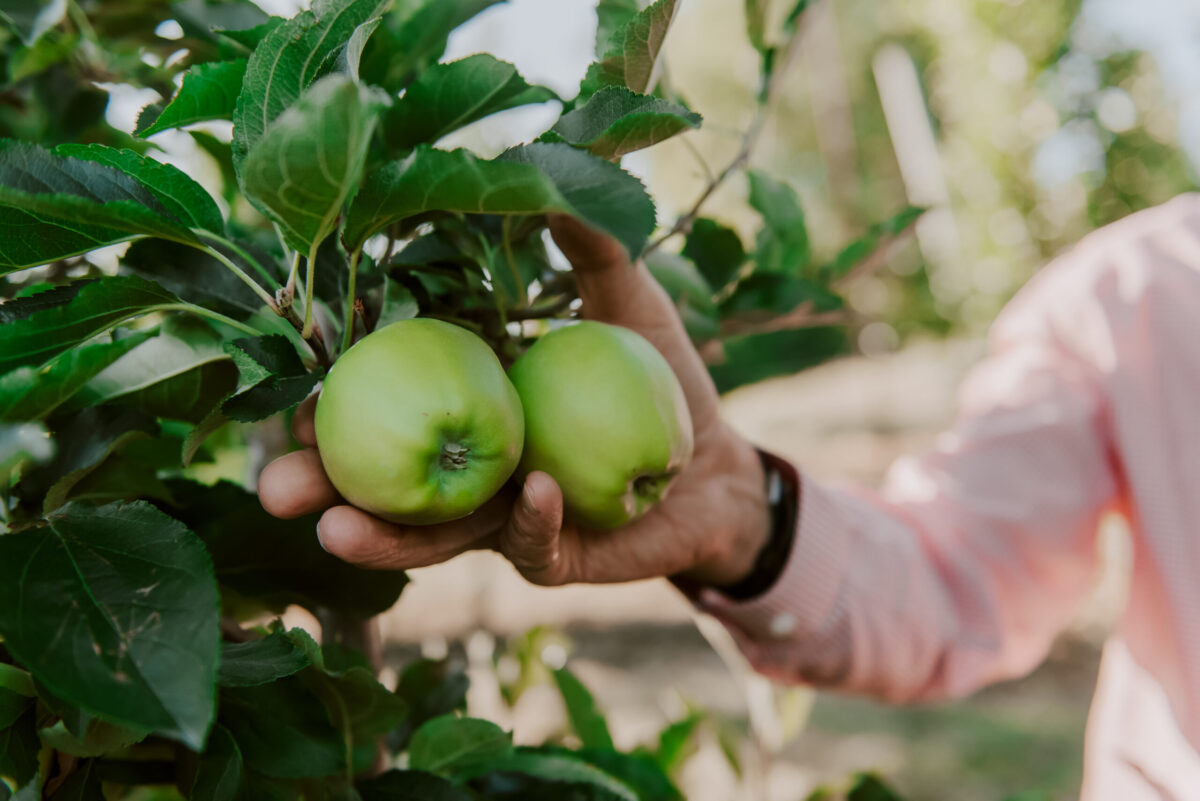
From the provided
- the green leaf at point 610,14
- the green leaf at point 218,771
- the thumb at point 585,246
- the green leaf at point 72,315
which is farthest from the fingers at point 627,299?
the green leaf at point 218,771

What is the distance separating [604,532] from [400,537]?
185mm

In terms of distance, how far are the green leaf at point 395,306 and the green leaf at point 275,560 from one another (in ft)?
0.45

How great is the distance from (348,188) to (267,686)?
0.26 m

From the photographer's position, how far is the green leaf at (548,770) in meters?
0.55

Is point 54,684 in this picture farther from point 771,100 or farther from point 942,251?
point 942,251

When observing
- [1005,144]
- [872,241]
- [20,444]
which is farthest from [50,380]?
[1005,144]

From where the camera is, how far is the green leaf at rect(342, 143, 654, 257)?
33cm

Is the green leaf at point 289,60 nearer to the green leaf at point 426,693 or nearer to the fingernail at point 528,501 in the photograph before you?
the fingernail at point 528,501

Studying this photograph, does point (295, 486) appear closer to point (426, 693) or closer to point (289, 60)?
point (289, 60)

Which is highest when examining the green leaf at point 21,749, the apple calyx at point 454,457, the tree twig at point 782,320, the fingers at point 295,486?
the apple calyx at point 454,457

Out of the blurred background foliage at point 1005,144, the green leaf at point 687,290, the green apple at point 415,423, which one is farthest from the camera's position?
the blurred background foliage at point 1005,144

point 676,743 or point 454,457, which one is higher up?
point 454,457

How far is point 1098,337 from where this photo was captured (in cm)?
95

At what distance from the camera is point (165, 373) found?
1.47 feet
